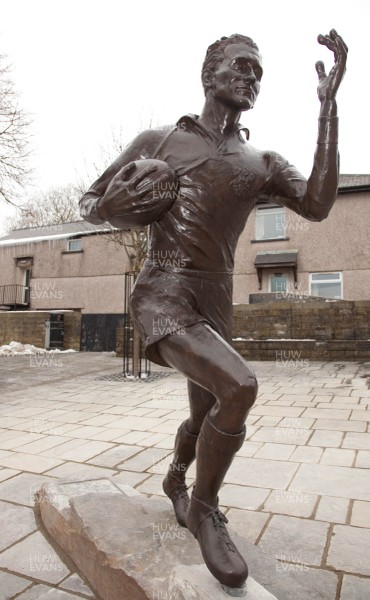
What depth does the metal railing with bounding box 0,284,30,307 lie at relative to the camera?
23609 mm

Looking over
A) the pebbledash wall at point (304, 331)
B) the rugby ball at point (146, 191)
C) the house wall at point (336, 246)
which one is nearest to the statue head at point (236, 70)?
the rugby ball at point (146, 191)

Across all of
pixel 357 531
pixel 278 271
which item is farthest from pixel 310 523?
pixel 278 271

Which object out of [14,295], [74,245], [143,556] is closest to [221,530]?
[143,556]

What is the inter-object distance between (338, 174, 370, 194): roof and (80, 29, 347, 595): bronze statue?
51.8 feet

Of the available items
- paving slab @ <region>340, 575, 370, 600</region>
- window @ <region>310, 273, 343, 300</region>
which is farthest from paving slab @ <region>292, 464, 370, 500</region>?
window @ <region>310, 273, 343, 300</region>

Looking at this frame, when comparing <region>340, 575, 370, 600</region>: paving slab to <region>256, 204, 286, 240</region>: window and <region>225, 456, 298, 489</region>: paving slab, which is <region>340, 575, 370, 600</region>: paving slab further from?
<region>256, 204, 286, 240</region>: window

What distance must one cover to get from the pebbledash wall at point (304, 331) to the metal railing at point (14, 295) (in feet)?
49.8

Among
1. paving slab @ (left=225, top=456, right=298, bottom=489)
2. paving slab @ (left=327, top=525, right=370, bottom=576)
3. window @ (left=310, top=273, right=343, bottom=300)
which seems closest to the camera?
paving slab @ (left=327, top=525, right=370, bottom=576)

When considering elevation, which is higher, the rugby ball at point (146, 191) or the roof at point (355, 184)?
the roof at point (355, 184)

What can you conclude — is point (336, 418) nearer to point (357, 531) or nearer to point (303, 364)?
point (357, 531)

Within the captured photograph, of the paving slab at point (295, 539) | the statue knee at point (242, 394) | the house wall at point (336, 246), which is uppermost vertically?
the house wall at point (336, 246)

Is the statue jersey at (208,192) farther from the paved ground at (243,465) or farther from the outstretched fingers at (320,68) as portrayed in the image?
the paved ground at (243,465)

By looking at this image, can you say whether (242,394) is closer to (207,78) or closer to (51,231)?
(207,78)

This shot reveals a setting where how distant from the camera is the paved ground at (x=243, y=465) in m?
2.26
